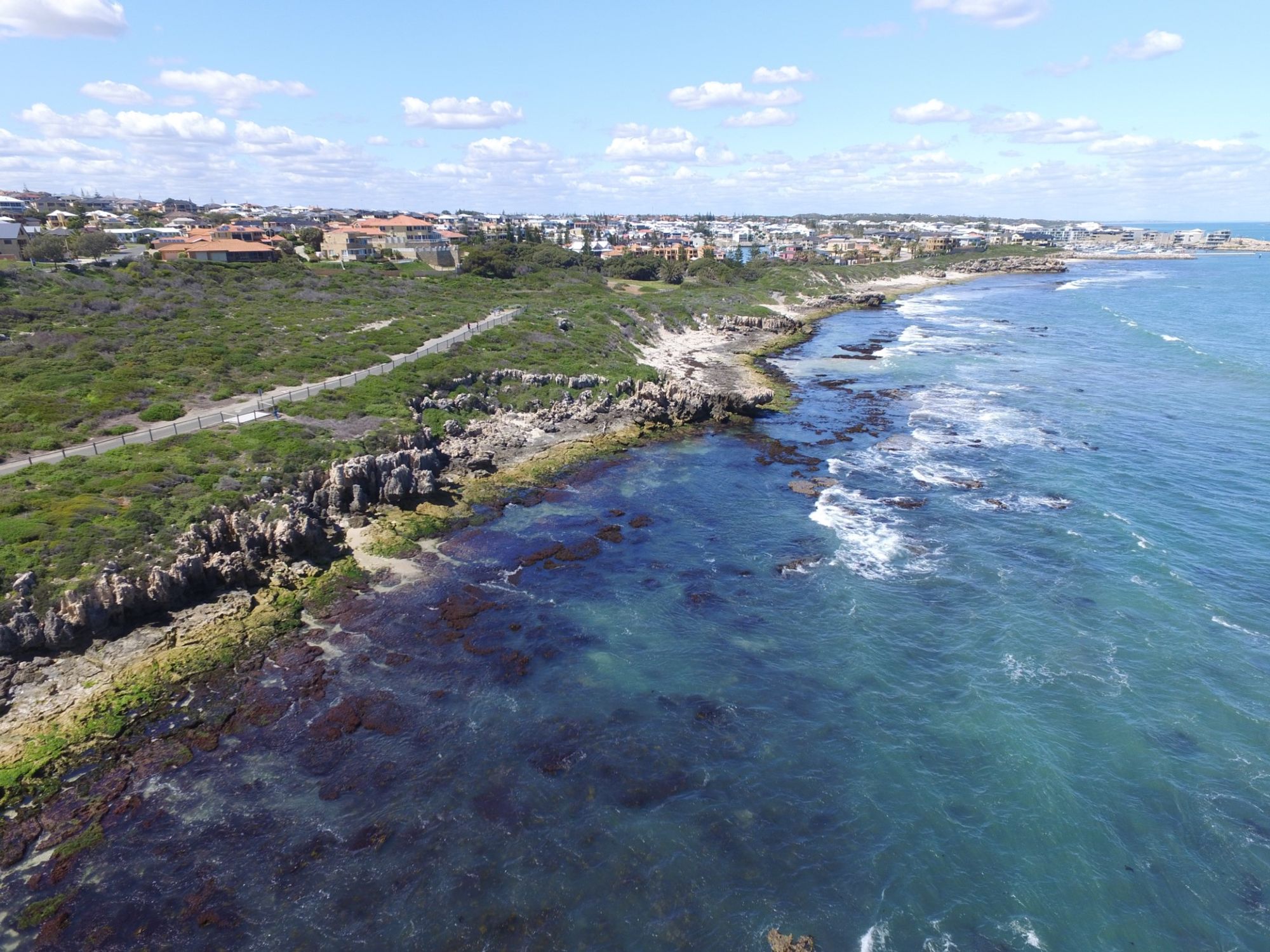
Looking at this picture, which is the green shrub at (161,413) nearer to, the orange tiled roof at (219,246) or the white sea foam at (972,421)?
the white sea foam at (972,421)

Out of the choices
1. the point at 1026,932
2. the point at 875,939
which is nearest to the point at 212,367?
the point at 875,939

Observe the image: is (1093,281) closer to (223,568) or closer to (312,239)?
(312,239)

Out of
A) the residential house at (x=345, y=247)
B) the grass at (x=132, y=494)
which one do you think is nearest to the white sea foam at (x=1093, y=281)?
the residential house at (x=345, y=247)

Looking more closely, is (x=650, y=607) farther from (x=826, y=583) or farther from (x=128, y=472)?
(x=128, y=472)

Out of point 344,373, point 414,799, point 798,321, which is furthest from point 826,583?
point 798,321

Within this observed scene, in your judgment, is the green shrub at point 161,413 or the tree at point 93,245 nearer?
the green shrub at point 161,413

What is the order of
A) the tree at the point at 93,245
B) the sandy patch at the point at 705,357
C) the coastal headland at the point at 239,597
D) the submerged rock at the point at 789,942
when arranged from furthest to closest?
the tree at the point at 93,245 → the sandy patch at the point at 705,357 → the coastal headland at the point at 239,597 → the submerged rock at the point at 789,942
